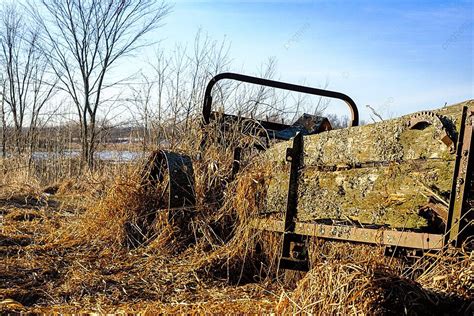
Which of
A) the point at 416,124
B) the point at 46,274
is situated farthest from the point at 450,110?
the point at 46,274

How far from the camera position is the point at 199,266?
405 cm

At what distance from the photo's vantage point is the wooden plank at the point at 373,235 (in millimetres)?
2574

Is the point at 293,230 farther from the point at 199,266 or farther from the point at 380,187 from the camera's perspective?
the point at 199,266

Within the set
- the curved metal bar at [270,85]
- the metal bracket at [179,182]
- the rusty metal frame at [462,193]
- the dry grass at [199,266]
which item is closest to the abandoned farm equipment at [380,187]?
the rusty metal frame at [462,193]

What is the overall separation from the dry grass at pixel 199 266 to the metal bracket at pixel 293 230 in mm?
127

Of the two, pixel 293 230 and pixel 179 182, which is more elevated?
pixel 179 182

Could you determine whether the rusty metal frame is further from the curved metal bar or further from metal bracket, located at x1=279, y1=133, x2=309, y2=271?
the curved metal bar

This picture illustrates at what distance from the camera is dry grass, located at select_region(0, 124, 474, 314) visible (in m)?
2.11

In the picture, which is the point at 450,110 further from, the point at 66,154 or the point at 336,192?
the point at 66,154

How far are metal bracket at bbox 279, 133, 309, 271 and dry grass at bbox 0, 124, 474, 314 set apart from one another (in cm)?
13

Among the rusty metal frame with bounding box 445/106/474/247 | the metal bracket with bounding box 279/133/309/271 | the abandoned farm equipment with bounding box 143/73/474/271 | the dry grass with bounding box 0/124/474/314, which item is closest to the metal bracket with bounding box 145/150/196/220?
the dry grass with bounding box 0/124/474/314

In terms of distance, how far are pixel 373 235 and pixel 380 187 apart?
35cm

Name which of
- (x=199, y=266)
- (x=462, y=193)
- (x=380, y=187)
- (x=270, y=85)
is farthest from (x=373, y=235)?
(x=270, y=85)

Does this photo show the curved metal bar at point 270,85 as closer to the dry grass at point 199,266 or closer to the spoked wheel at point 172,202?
the dry grass at point 199,266
